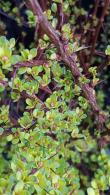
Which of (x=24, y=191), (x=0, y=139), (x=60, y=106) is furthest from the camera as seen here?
(x=0, y=139)

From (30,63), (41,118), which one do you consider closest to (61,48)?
(30,63)

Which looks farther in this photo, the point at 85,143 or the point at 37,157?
the point at 85,143

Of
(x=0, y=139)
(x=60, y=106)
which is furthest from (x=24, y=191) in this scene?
(x=0, y=139)

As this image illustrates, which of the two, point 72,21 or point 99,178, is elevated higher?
point 72,21

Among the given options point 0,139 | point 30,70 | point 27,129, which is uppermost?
point 30,70

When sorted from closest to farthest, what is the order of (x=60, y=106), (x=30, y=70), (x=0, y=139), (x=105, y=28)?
(x=30, y=70) → (x=60, y=106) → (x=0, y=139) → (x=105, y=28)

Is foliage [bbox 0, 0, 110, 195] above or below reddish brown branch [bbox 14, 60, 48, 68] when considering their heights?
below

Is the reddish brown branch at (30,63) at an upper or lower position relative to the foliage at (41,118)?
upper

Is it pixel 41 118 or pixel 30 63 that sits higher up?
pixel 30 63

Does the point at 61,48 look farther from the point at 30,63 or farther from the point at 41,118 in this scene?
the point at 41,118

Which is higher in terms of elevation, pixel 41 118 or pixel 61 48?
pixel 61 48

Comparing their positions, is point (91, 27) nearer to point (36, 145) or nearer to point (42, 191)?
point (36, 145)
